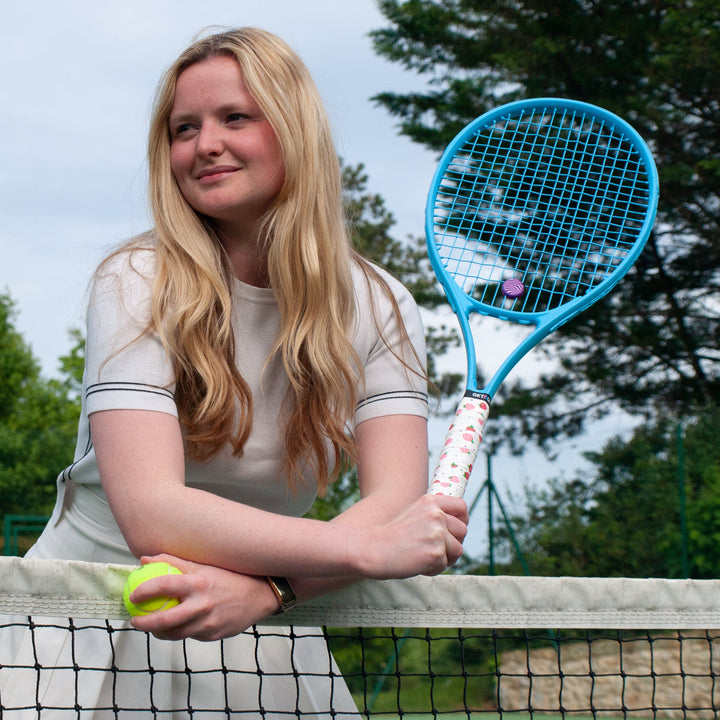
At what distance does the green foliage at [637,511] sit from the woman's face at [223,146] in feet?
24.2

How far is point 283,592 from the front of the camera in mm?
1420

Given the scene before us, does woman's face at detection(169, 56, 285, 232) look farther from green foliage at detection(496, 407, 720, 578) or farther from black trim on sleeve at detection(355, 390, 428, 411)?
green foliage at detection(496, 407, 720, 578)

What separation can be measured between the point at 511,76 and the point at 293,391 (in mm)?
11056

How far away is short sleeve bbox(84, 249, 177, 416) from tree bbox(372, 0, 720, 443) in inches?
410

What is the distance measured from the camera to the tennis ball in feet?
4.23

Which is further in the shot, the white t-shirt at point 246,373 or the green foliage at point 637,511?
the green foliage at point 637,511

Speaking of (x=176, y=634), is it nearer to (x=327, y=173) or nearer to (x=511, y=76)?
(x=327, y=173)

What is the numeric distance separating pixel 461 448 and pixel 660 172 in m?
10.3

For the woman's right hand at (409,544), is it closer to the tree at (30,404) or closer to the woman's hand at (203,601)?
the woman's hand at (203,601)

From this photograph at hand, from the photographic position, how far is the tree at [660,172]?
37.4 feet

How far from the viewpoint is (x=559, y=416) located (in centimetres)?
1184

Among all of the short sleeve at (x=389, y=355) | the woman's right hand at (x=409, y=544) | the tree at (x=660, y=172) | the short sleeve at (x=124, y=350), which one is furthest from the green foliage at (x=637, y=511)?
the short sleeve at (x=124, y=350)

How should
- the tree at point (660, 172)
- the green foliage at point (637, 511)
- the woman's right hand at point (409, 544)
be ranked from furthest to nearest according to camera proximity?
1. the tree at point (660, 172)
2. the green foliage at point (637, 511)
3. the woman's right hand at point (409, 544)

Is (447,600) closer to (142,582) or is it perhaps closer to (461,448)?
(461,448)
